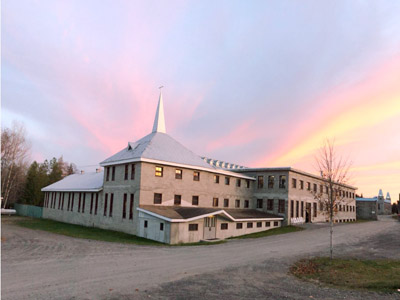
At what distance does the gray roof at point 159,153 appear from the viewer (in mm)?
34531

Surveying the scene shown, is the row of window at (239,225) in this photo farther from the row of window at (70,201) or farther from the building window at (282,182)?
the row of window at (70,201)

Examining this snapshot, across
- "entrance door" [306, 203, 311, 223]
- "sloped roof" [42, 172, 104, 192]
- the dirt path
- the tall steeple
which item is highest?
the tall steeple

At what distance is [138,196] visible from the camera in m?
32.5

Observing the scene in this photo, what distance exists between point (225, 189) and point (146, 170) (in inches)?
593

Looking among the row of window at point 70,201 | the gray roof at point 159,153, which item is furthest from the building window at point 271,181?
the row of window at point 70,201

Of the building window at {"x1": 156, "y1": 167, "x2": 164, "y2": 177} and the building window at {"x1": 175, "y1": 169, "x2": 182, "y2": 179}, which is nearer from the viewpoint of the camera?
the building window at {"x1": 156, "y1": 167, "x2": 164, "y2": 177}

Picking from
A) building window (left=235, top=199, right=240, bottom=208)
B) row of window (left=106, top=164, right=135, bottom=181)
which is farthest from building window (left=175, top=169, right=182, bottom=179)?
building window (left=235, top=199, right=240, bottom=208)

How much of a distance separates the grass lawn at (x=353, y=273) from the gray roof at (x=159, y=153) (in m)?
20.4

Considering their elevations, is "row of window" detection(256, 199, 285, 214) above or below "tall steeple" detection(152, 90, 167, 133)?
below

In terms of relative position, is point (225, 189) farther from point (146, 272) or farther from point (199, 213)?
point (146, 272)

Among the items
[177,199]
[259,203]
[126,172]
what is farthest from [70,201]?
[259,203]

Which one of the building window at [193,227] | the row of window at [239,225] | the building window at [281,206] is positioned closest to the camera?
the building window at [193,227]

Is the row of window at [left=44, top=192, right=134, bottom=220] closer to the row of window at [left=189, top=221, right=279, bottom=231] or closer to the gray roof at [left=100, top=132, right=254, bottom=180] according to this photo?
the gray roof at [left=100, top=132, right=254, bottom=180]

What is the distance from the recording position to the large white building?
31406 mm
